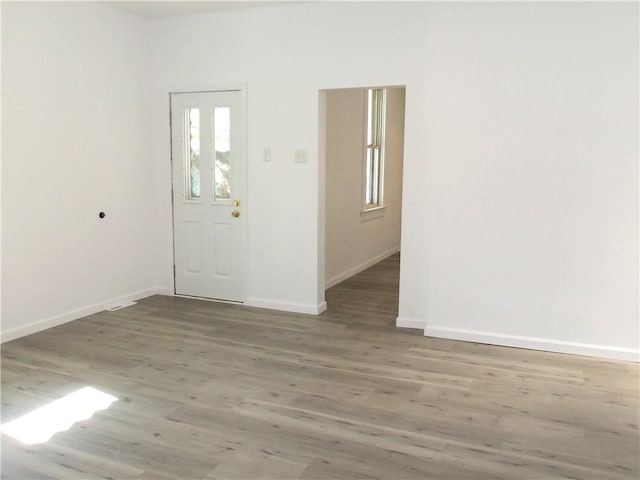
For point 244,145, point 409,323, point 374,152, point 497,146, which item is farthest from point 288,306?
point 374,152

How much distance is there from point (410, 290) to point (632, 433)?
206 centimetres

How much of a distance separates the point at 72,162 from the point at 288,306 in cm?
226

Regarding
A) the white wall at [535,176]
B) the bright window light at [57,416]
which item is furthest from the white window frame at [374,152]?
the bright window light at [57,416]

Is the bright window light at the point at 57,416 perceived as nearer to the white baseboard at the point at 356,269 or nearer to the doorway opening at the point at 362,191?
the doorway opening at the point at 362,191

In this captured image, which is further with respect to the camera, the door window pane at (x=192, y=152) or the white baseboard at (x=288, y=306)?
the door window pane at (x=192, y=152)

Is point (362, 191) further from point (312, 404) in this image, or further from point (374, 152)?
point (312, 404)

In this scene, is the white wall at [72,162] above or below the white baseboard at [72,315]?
above

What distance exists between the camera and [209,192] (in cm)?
544

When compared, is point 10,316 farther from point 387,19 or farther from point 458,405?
point 387,19

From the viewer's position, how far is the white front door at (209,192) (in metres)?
5.26

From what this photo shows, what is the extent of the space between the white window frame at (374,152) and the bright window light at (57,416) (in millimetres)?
4511

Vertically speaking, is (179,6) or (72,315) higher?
(179,6)

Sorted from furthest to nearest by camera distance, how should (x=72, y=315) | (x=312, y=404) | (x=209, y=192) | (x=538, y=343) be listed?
(x=209, y=192)
(x=72, y=315)
(x=538, y=343)
(x=312, y=404)

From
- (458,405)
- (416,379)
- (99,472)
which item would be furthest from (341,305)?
(99,472)
